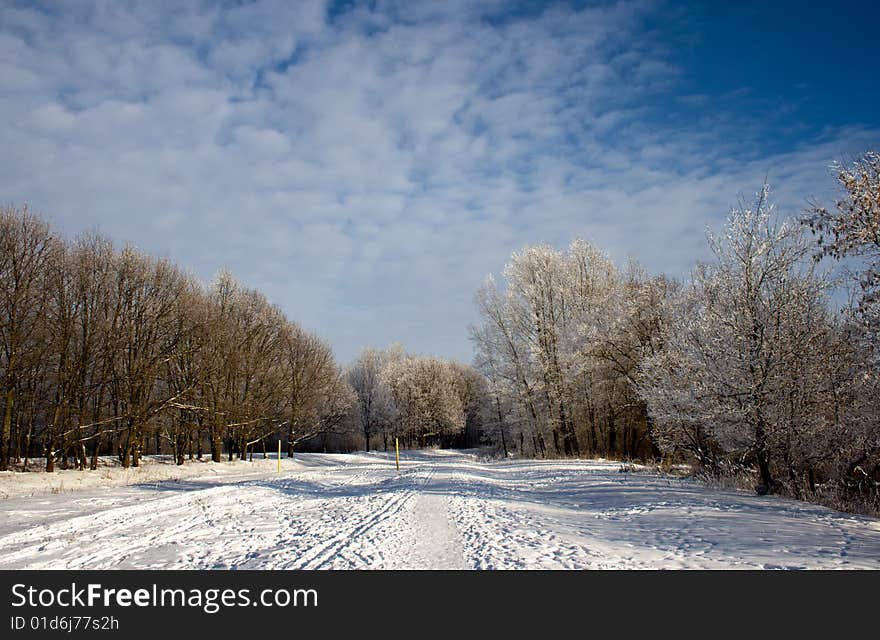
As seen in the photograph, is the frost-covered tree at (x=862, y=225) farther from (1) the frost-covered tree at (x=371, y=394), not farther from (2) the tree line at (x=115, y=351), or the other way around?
(1) the frost-covered tree at (x=371, y=394)

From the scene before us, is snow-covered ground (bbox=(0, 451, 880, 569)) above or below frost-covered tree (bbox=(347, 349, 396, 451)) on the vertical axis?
below

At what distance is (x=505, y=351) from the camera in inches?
1433

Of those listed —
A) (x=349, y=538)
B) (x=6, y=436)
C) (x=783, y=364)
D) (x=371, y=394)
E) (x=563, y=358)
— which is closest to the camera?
(x=349, y=538)

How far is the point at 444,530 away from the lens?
8.83 metres

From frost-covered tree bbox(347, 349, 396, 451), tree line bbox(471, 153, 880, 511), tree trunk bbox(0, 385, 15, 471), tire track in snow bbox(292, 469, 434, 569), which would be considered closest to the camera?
tire track in snow bbox(292, 469, 434, 569)

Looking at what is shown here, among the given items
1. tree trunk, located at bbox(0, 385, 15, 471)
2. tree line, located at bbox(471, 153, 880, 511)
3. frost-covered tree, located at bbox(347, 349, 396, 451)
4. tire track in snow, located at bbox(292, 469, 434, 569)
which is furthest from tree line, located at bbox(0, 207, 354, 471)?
frost-covered tree, located at bbox(347, 349, 396, 451)

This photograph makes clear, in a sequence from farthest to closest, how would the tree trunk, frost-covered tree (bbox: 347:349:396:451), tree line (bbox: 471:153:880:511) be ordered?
frost-covered tree (bbox: 347:349:396:451) < the tree trunk < tree line (bbox: 471:153:880:511)

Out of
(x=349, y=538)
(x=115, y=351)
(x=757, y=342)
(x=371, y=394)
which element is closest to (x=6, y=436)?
(x=115, y=351)

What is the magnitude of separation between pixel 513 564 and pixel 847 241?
8764 millimetres

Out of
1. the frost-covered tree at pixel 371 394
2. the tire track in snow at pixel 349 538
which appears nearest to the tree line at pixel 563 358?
the tire track in snow at pixel 349 538

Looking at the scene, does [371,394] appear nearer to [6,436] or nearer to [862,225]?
[6,436]

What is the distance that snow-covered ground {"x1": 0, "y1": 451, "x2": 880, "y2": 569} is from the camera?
6809 mm

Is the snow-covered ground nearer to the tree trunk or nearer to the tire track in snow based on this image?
the tire track in snow
